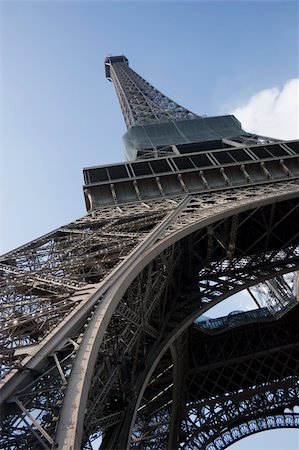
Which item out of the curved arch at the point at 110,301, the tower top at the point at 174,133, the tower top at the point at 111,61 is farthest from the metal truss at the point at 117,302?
the tower top at the point at 111,61

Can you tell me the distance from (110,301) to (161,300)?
339 inches

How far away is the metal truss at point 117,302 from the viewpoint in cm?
634

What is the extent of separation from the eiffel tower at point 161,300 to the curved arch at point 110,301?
0.09 feet

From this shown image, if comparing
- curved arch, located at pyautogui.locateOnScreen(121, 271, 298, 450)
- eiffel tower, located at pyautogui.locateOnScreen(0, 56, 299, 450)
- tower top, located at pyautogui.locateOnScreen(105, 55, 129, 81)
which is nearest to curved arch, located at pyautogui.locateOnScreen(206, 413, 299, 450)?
eiffel tower, located at pyautogui.locateOnScreen(0, 56, 299, 450)

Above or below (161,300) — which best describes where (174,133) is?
above

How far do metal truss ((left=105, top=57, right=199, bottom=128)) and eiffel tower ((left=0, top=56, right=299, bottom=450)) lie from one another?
1.09 feet

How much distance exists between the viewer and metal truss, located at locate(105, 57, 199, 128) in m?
41.3

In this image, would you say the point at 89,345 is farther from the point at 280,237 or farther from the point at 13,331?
the point at 280,237

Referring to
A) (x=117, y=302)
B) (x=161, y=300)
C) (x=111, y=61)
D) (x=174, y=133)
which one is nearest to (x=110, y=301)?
(x=117, y=302)

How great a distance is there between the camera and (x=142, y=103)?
46.8m

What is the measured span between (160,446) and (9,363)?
2263 cm

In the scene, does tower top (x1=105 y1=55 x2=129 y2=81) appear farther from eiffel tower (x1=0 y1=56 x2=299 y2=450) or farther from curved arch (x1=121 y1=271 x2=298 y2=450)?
curved arch (x1=121 y1=271 x2=298 y2=450)

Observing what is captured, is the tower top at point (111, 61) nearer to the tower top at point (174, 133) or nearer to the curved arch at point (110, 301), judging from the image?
the tower top at point (174, 133)

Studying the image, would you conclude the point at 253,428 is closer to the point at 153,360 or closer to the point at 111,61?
the point at 153,360
